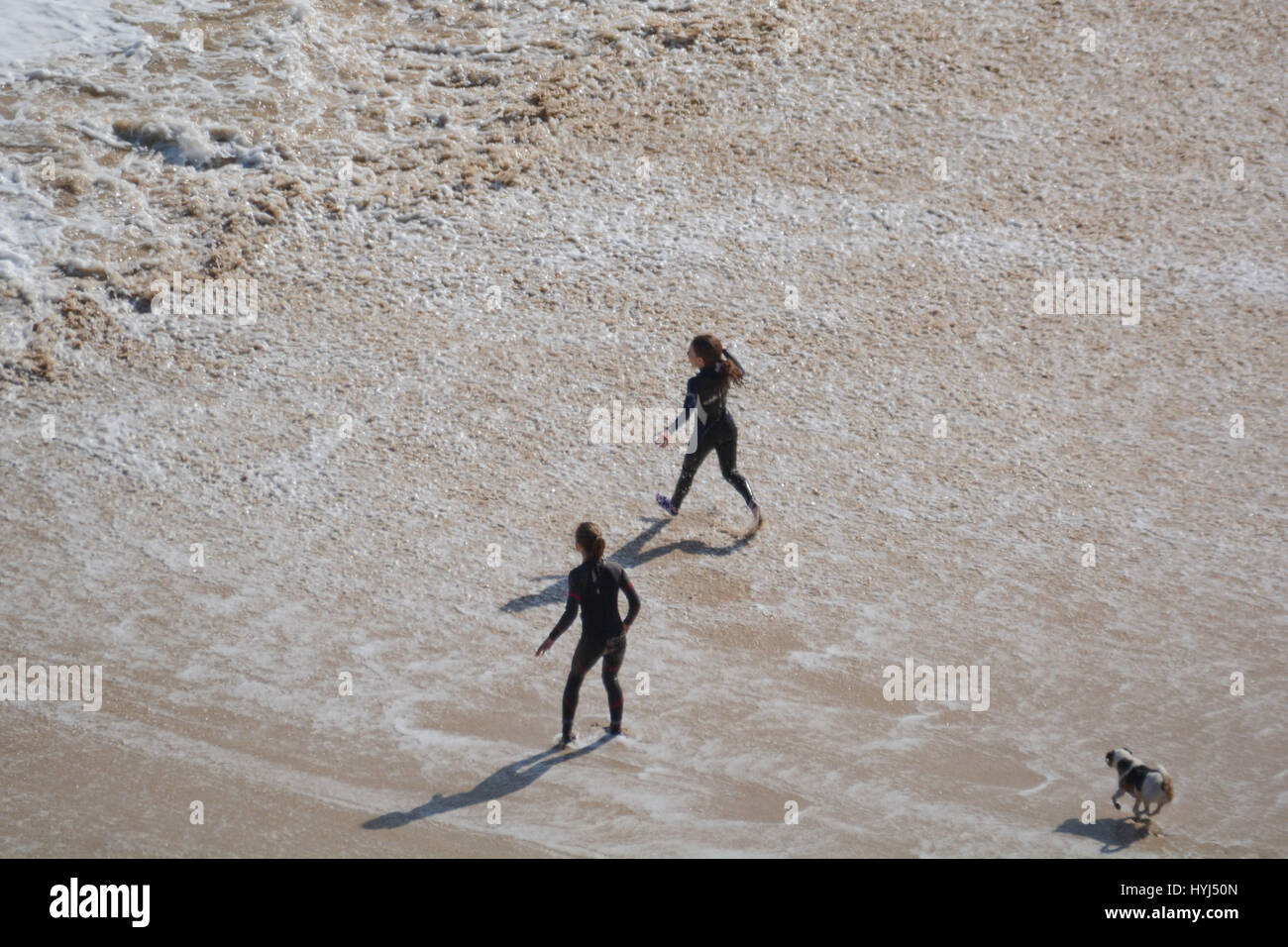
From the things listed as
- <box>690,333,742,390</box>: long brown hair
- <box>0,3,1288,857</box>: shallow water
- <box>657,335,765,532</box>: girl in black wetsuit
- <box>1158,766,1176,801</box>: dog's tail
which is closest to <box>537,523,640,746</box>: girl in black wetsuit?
<box>0,3,1288,857</box>: shallow water

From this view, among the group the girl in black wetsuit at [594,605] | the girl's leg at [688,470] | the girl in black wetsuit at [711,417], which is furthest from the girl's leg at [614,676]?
the girl's leg at [688,470]

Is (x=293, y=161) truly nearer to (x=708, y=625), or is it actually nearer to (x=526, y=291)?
(x=526, y=291)

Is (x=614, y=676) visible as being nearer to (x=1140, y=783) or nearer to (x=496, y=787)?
(x=496, y=787)

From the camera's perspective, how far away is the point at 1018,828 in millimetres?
7680

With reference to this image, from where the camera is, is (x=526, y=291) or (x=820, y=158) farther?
(x=820, y=158)

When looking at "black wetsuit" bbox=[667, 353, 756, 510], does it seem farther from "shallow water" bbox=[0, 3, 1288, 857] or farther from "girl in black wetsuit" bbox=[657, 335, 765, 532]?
"shallow water" bbox=[0, 3, 1288, 857]

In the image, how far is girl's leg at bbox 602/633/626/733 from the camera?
25.9ft

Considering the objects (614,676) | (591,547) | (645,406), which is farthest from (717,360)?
(614,676)

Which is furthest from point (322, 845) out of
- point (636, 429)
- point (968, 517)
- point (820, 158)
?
point (820, 158)

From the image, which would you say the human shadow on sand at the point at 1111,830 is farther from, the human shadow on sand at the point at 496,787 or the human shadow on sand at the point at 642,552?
the human shadow on sand at the point at 642,552

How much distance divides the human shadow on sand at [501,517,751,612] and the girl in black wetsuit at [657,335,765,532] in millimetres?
296

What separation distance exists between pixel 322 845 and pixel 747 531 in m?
4.84

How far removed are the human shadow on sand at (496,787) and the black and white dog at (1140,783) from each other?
3454 mm

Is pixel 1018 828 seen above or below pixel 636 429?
below
